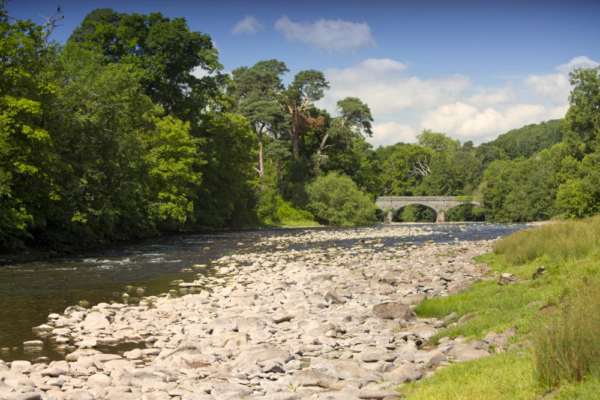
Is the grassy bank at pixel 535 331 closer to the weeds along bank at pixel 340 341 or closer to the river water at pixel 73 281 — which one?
the weeds along bank at pixel 340 341

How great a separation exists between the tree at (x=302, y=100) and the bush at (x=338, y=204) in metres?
8.59

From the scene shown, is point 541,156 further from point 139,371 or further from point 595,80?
point 139,371

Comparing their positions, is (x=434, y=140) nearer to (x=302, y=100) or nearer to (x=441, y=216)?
(x=441, y=216)

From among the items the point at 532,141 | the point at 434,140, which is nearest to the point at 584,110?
the point at 434,140

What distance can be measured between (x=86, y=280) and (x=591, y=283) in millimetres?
14526

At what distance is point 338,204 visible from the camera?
209 feet

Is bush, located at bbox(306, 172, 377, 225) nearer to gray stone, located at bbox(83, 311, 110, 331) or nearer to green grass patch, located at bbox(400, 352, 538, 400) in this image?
gray stone, located at bbox(83, 311, 110, 331)

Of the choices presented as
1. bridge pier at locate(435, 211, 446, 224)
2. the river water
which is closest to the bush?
the river water

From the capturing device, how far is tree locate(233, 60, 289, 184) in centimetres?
6144

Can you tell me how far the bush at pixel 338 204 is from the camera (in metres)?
62.6

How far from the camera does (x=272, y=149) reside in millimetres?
65938

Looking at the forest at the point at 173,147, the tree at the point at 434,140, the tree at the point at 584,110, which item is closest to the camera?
the forest at the point at 173,147

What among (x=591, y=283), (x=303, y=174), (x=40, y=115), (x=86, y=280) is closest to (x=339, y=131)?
(x=303, y=174)

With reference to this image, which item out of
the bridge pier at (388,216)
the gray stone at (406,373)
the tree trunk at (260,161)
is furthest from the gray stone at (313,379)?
the bridge pier at (388,216)
